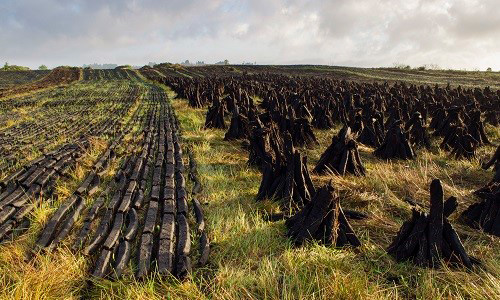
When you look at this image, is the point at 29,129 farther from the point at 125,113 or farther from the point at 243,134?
the point at 243,134

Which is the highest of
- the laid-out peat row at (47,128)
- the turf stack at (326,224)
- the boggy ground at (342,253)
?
the turf stack at (326,224)

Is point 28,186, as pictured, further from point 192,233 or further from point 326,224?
point 326,224

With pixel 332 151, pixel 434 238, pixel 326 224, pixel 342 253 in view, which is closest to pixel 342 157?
pixel 332 151

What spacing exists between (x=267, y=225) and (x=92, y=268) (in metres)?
2.15

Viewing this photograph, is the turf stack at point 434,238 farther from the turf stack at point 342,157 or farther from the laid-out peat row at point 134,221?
the turf stack at point 342,157

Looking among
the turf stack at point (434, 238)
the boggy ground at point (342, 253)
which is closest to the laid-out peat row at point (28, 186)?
the boggy ground at point (342, 253)

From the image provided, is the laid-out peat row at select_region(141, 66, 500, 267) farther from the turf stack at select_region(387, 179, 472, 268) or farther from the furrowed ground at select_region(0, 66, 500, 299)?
the furrowed ground at select_region(0, 66, 500, 299)

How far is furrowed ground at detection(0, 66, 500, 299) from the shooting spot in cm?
330

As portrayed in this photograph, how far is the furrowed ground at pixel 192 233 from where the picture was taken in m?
3.30

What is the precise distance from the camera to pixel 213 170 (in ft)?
24.0

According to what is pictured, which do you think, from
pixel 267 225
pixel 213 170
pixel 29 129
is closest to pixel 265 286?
pixel 267 225

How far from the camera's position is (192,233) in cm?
453

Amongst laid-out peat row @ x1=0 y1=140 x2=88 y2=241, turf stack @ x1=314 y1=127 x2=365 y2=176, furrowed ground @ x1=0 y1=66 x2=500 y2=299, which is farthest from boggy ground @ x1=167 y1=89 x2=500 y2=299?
laid-out peat row @ x1=0 y1=140 x2=88 y2=241

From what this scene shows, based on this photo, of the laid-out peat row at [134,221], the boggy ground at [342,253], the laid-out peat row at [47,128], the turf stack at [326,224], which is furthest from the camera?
the laid-out peat row at [47,128]
